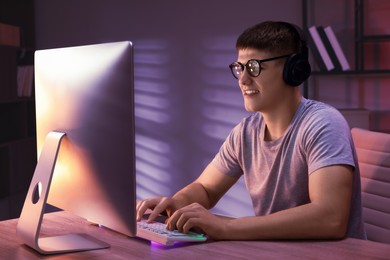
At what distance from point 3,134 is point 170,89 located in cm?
120

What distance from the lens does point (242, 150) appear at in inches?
72.7

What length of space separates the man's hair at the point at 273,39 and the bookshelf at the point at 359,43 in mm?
1874

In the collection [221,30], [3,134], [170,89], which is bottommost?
[3,134]

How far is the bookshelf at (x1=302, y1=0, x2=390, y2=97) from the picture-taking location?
140 inches

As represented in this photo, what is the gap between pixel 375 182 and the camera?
185 centimetres

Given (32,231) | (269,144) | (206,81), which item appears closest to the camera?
(32,231)

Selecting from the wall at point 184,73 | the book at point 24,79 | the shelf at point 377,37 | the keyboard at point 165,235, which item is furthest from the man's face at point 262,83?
the book at point 24,79

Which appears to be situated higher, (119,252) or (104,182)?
(104,182)

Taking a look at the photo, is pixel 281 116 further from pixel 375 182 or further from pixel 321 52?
pixel 321 52

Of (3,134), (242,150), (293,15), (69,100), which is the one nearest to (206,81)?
(293,15)

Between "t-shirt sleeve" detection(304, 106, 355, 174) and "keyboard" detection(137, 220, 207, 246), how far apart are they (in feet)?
1.14

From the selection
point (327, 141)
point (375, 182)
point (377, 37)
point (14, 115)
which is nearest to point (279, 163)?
point (327, 141)

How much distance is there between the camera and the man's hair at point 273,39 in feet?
5.58

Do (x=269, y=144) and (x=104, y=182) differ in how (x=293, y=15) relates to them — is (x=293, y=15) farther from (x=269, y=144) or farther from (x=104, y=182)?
(x=104, y=182)
